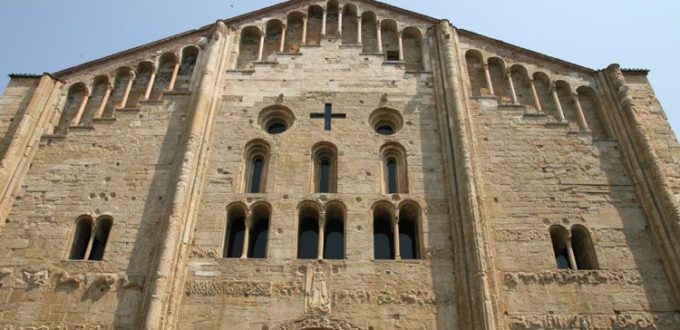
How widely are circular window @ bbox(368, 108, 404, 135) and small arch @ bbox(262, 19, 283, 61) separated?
154 inches

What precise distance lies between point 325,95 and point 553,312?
7927mm

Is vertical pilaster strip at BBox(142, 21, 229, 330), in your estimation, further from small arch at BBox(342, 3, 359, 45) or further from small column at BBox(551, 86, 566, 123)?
small column at BBox(551, 86, 566, 123)

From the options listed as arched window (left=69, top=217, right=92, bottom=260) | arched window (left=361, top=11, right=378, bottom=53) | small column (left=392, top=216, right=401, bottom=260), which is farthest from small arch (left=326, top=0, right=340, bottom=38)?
arched window (left=69, top=217, right=92, bottom=260)

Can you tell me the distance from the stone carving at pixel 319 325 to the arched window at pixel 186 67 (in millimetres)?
7939

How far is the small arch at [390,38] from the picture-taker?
60.3ft

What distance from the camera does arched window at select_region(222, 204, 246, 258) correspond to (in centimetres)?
1380

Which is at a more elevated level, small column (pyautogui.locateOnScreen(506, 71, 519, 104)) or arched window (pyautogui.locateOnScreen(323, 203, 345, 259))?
small column (pyautogui.locateOnScreen(506, 71, 519, 104))

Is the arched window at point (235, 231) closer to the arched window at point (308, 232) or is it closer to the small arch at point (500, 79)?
the arched window at point (308, 232)

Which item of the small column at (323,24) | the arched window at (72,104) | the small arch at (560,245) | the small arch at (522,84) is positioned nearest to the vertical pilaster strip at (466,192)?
the small arch at (522,84)

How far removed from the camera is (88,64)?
17.6m

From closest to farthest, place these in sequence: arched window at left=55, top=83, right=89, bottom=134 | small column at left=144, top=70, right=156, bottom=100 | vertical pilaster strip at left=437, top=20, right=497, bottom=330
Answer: vertical pilaster strip at left=437, top=20, right=497, bottom=330 < arched window at left=55, top=83, right=89, bottom=134 < small column at left=144, top=70, right=156, bottom=100

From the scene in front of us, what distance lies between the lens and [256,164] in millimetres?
15562

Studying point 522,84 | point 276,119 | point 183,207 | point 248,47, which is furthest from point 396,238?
point 248,47

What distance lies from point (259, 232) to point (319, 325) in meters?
3.13
